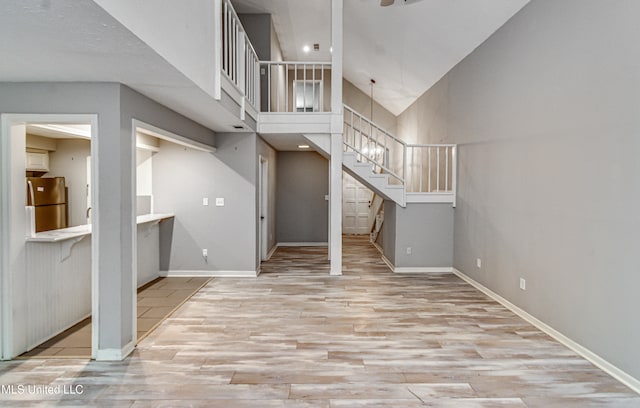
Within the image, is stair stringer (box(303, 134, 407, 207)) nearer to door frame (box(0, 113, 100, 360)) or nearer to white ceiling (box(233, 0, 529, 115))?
white ceiling (box(233, 0, 529, 115))

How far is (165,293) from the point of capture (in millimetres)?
5176

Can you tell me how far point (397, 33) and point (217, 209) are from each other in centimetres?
430

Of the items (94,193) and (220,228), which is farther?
(220,228)

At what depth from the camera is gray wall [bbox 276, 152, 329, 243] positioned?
9.65m

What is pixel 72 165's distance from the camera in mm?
5449

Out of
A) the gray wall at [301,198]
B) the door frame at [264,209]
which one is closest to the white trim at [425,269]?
the door frame at [264,209]

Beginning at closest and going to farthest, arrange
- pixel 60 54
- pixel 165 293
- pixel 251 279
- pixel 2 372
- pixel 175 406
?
pixel 60 54 < pixel 175 406 < pixel 2 372 < pixel 165 293 < pixel 251 279

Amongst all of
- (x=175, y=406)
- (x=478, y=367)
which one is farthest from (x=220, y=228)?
(x=478, y=367)

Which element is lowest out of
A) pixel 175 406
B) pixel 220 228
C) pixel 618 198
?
pixel 175 406

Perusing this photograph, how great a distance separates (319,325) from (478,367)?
158 cm

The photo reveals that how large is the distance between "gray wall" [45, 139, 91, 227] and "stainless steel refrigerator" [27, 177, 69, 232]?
29cm

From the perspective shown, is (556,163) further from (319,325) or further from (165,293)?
(165,293)

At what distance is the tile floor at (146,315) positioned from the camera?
3.36 meters

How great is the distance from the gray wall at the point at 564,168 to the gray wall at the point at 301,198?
459cm
